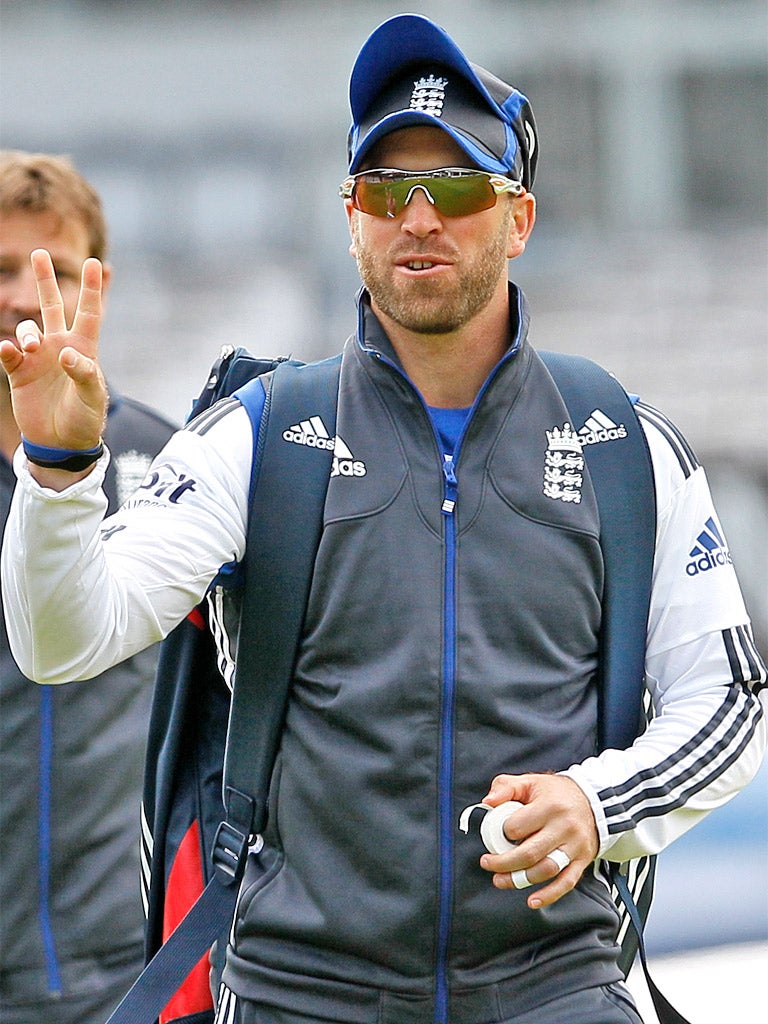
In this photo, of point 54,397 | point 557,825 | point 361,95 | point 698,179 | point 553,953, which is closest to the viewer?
point 54,397

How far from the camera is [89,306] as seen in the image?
199 centimetres

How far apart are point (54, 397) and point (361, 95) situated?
2.60 feet

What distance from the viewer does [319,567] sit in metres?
2.24

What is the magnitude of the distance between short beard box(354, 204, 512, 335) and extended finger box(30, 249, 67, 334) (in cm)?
53

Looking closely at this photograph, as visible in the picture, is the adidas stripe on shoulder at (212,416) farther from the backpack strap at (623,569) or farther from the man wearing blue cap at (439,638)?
the backpack strap at (623,569)

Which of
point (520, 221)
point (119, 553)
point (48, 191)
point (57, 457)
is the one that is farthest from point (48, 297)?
point (48, 191)

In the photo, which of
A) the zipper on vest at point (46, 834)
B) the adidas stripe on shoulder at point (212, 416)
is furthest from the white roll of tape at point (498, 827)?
the zipper on vest at point (46, 834)

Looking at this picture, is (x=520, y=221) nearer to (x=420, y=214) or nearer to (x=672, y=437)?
(x=420, y=214)

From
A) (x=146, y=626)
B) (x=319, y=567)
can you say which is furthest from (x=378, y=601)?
(x=146, y=626)

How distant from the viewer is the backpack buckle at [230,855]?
7.37 feet

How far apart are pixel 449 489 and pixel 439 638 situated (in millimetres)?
211

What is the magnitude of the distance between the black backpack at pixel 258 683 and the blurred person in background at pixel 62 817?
0.78m

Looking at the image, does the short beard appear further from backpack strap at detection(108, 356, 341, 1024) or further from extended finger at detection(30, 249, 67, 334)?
extended finger at detection(30, 249, 67, 334)

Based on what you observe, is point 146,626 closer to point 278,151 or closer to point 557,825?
point 557,825
